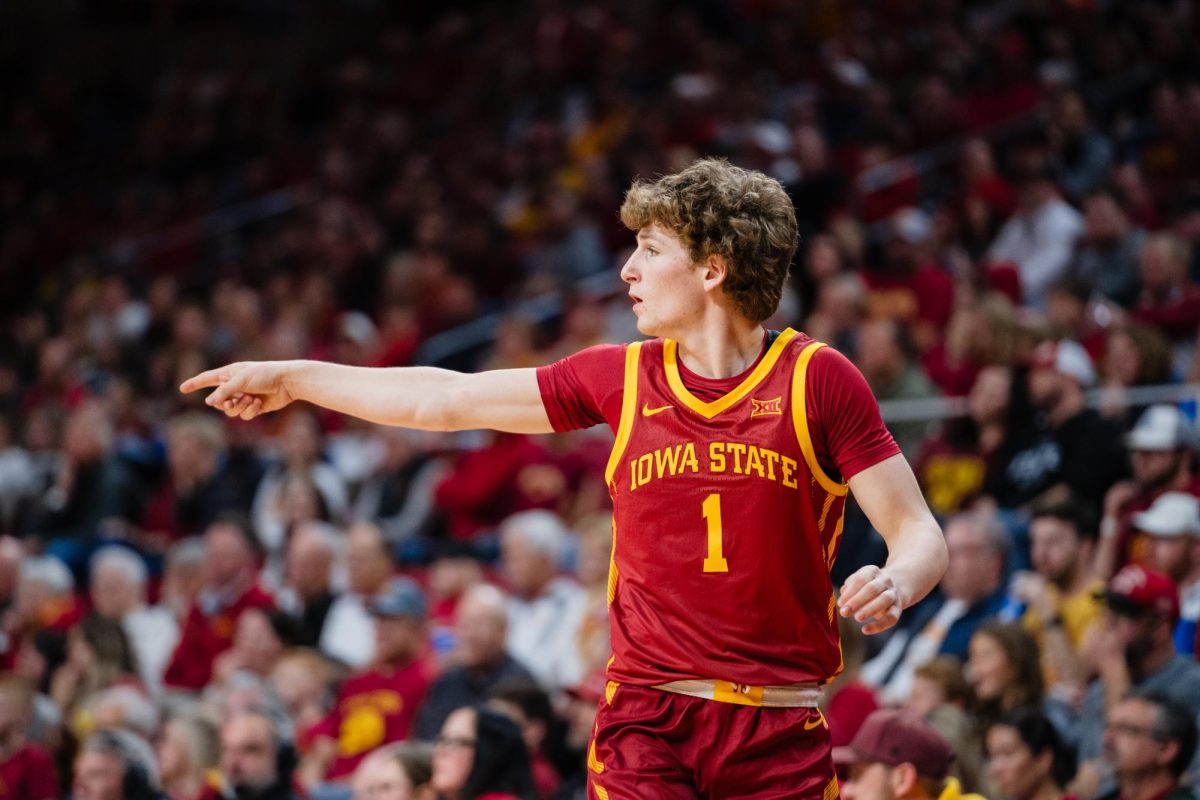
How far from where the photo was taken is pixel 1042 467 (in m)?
7.29

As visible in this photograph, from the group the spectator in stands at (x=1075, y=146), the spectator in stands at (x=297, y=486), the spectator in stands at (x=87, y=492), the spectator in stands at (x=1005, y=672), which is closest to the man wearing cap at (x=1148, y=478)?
the spectator in stands at (x=1005, y=672)

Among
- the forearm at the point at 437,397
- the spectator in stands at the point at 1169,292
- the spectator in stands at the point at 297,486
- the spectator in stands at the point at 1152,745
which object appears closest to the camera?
the forearm at the point at 437,397

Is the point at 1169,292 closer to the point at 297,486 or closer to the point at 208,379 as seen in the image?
the point at 297,486

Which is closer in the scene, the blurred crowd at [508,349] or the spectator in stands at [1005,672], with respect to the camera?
Answer: the spectator in stands at [1005,672]

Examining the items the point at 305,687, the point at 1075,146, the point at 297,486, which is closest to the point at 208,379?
the point at 305,687

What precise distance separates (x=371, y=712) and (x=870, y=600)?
4636mm

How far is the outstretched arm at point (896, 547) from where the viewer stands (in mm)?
2969

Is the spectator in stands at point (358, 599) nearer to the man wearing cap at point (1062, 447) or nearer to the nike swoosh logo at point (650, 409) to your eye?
the man wearing cap at point (1062, 447)

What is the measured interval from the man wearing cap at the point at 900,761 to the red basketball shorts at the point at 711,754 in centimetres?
121

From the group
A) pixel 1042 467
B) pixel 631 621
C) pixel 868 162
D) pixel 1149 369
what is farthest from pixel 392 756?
Answer: pixel 868 162

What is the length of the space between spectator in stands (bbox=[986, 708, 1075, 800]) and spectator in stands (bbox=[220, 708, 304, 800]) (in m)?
2.60

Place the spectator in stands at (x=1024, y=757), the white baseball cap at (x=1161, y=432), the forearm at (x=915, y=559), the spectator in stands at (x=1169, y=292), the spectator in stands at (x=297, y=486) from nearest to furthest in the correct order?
the forearm at (x=915, y=559) → the spectator in stands at (x=1024, y=757) → the white baseball cap at (x=1161, y=432) → the spectator in stands at (x=1169, y=292) → the spectator in stands at (x=297, y=486)

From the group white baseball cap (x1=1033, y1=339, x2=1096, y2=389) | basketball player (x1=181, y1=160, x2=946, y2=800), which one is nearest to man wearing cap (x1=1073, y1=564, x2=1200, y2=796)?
white baseball cap (x1=1033, y1=339, x2=1096, y2=389)

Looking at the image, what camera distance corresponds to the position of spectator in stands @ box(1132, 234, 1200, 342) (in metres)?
8.26
